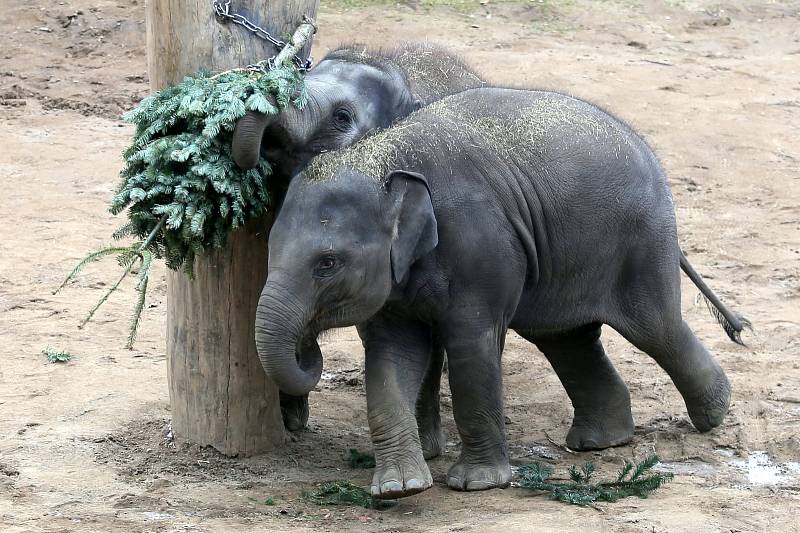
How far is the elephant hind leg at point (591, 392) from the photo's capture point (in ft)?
18.9

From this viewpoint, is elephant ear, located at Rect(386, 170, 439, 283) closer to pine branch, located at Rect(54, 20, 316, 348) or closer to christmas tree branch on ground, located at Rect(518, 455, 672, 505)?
pine branch, located at Rect(54, 20, 316, 348)

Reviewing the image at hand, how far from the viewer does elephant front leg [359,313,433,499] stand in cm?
484

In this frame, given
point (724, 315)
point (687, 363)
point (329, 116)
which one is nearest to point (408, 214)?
point (329, 116)

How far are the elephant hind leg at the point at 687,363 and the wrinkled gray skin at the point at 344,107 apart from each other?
35.7 inches

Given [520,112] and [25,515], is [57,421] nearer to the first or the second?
[25,515]

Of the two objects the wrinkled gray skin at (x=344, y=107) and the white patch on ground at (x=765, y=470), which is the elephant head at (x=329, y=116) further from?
the white patch on ground at (x=765, y=470)

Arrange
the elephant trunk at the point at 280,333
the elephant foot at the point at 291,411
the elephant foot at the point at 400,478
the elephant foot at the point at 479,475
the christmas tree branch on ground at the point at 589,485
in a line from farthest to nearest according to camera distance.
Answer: the elephant foot at the point at 291,411 → the elephant foot at the point at 479,475 → the christmas tree branch on ground at the point at 589,485 → the elephant foot at the point at 400,478 → the elephant trunk at the point at 280,333

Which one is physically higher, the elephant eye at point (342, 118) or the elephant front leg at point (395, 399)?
the elephant eye at point (342, 118)

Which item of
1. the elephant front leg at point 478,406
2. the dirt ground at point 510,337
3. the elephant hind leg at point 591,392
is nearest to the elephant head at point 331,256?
the elephant front leg at point 478,406

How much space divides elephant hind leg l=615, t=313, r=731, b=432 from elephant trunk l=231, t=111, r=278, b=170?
1.84 meters

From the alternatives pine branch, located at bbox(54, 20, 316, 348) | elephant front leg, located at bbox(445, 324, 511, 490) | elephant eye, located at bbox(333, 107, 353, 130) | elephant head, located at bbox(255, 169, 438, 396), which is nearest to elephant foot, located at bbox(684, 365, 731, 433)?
elephant front leg, located at bbox(445, 324, 511, 490)

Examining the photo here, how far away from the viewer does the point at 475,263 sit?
16.1 ft

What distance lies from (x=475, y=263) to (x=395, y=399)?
1.94 ft

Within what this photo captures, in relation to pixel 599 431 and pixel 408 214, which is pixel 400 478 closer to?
pixel 408 214
